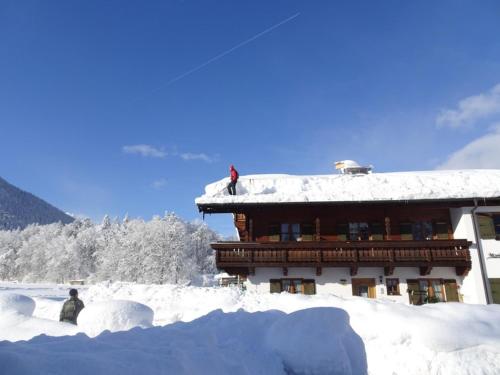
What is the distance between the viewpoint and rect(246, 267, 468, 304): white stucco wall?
1636 cm

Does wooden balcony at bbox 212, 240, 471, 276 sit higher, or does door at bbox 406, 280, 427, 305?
wooden balcony at bbox 212, 240, 471, 276

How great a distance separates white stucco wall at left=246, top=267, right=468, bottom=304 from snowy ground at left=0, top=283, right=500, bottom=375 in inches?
308

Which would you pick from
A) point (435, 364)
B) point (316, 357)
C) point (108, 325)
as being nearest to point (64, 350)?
point (108, 325)

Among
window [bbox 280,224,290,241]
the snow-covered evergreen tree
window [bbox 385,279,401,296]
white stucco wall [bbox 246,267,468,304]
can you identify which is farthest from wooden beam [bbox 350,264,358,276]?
the snow-covered evergreen tree

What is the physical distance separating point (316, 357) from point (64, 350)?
3.99m

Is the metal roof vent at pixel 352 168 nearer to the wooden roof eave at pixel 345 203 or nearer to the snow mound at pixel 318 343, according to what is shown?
the wooden roof eave at pixel 345 203

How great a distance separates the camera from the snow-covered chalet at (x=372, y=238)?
15820mm

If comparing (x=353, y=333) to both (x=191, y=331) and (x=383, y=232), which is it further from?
(x=383, y=232)

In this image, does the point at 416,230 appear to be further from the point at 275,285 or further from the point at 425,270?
the point at 275,285

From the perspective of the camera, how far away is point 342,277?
16.5 m

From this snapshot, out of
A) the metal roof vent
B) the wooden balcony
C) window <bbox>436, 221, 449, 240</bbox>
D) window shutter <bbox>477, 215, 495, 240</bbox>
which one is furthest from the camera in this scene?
the metal roof vent

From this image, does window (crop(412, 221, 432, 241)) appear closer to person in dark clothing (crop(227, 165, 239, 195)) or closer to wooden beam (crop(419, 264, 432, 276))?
wooden beam (crop(419, 264, 432, 276))

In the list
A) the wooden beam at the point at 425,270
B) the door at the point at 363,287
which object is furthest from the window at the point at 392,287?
the wooden beam at the point at 425,270

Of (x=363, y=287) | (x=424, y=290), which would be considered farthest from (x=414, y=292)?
(x=363, y=287)
